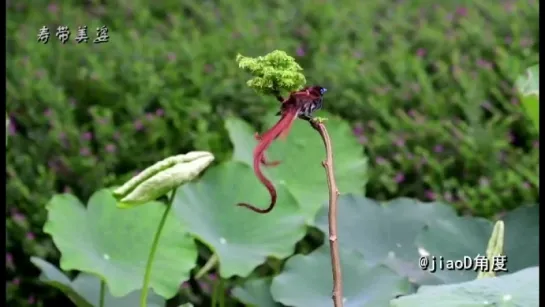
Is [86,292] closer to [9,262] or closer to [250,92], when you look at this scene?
[9,262]

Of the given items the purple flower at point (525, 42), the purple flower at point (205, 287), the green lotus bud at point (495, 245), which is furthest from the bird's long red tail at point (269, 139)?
the purple flower at point (525, 42)

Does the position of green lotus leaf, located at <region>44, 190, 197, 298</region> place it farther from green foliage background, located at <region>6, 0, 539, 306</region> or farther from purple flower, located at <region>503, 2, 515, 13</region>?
purple flower, located at <region>503, 2, 515, 13</region>

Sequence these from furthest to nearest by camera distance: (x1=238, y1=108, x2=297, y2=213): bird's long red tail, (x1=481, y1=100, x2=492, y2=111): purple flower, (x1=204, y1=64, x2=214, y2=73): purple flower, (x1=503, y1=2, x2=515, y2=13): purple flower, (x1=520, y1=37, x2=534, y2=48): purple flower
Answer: (x1=503, y1=2, x2=515, y2=13): purple flower, (x1=520, y1=37, x2=534, y2=48): purple flower, (x1=204, y1=64, x2=214, y2=73): purple flower, (x1=481, y1=100, x2=492, y2=111): purple flower, (x1=238, y1=108, x2=297, y2=213): bird's long red tail

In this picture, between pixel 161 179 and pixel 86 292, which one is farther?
pixel 86 292

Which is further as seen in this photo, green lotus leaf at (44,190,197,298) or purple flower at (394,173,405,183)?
purple flower at (394,173,405,183)

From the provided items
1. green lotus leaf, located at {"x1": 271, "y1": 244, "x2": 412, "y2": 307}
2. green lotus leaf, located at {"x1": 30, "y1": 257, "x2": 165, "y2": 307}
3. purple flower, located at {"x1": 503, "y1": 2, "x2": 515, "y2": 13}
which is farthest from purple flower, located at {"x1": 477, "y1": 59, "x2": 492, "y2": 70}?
green lotus leaf, located at {"x1": 30, "y1": 257, "x2": 165, "y2": 307}

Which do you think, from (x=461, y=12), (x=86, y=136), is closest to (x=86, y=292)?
(x=86, y=136)
